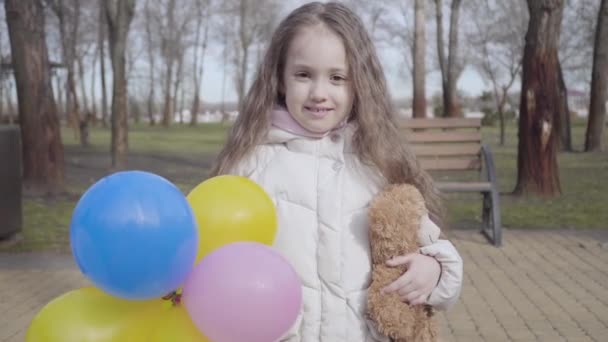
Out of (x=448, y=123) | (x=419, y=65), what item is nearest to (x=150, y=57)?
(x=419, y=65)

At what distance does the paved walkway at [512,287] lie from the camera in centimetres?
441

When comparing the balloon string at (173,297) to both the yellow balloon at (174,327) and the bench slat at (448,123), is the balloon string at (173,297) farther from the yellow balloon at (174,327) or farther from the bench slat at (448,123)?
the bench slat at (448,123)

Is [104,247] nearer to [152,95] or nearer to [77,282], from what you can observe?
[77,282]

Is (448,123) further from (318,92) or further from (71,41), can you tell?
(71,41)

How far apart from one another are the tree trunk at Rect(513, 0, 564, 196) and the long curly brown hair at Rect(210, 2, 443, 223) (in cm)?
768

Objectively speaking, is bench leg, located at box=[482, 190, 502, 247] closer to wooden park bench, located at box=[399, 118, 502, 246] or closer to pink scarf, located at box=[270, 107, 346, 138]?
wooden park bench, located at box=[399, 118, 502, 246]

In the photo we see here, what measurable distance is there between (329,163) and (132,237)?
0.64m

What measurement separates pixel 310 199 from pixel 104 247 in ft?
1.94

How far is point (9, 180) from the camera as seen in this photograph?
6.65m

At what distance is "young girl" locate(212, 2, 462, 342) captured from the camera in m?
1.93

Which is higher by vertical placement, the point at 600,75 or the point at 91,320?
the point at 600,75

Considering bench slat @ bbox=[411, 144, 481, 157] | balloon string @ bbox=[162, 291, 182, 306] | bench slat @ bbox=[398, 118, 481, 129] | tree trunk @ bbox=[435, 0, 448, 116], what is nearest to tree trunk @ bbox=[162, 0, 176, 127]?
tree trunk @ bbox=[435, 0, 448, 116]

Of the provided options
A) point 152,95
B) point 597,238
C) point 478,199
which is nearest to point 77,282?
point 597,238

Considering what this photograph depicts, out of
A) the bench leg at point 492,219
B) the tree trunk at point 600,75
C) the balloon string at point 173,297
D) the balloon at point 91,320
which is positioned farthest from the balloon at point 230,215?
the tree trunk at point 600,75
